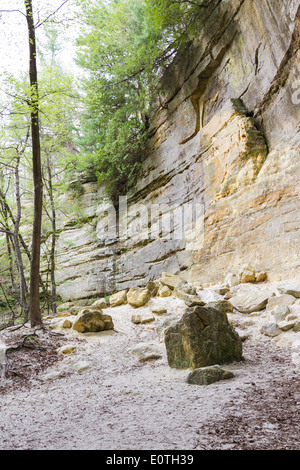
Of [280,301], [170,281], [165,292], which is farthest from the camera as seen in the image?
[170,281]

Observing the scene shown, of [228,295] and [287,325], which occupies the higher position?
[228,295]

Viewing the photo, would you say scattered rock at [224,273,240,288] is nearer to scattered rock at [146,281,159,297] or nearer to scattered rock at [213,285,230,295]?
scattered rock at [213,285,230,295]

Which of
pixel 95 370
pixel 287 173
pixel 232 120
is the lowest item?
pixel 95 370

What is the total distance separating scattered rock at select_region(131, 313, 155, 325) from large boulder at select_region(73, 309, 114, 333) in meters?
0.74

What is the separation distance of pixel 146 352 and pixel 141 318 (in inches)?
95.2

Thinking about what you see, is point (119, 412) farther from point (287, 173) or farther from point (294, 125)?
point (294, 125)

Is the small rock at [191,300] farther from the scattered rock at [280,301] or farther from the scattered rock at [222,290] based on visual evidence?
the scattered rock at [280,301]

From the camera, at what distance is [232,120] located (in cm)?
980

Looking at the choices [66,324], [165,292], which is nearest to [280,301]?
[165,292]

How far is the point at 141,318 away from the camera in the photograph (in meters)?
7.45

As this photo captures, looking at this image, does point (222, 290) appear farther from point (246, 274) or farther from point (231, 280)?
point (246, 274)

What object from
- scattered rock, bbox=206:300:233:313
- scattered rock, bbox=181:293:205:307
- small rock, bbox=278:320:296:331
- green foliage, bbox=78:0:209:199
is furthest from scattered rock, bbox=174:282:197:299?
green foliage, bbox=78:0:209:199
